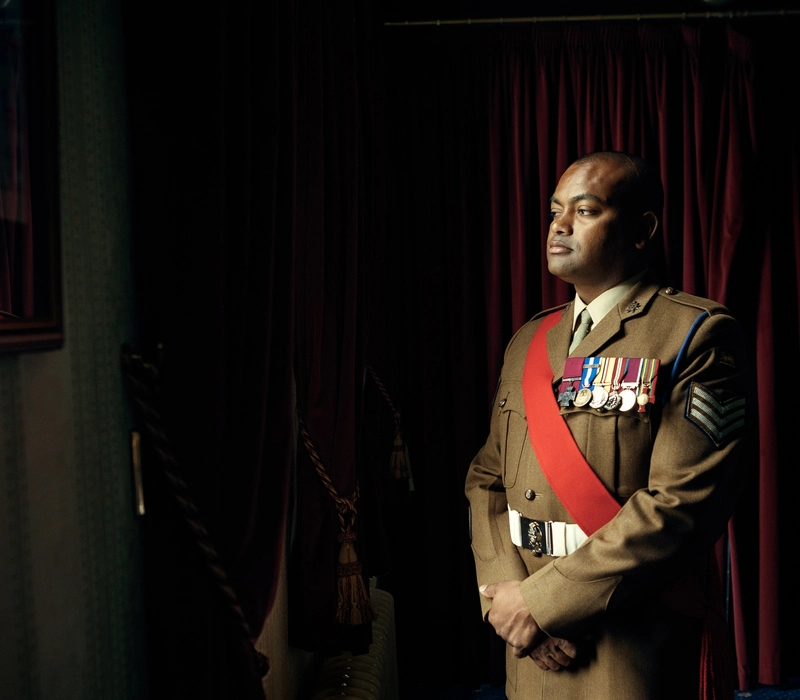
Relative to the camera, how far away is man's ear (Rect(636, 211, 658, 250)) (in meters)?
1.33

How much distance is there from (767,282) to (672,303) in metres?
1.09

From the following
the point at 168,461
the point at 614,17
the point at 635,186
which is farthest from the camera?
the point at 614,17

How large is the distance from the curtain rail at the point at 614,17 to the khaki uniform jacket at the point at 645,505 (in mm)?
1259

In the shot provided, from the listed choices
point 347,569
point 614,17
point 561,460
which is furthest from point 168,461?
point 614,17

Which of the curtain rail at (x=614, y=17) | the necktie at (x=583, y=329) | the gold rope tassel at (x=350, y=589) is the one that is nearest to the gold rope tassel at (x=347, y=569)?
the gold rope tassel at (x=350, y=589)

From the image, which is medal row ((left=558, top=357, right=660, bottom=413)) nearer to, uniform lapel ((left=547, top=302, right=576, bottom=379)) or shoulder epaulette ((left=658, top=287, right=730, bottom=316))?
uniform lapel ((left=547, top=302, right=576, bottom=379))

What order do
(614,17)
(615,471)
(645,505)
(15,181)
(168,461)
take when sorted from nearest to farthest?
(15,181) → (168,461) → (645,505) → (615,471) → (614,17)

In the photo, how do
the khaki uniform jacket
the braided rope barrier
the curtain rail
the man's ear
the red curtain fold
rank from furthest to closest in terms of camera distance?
the curtain rail → the man's ear → the khaki uniform jacket → the braided rope barrier → the red curtain fold

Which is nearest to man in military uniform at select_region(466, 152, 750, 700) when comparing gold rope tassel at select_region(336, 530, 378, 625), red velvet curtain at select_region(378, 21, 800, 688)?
gold rope tassel at select_region(336, 530, 378, 625)

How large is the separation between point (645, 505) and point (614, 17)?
1.75m

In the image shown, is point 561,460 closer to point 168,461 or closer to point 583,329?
point 583,329

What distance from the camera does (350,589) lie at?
1296mm

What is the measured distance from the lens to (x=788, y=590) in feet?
7.00

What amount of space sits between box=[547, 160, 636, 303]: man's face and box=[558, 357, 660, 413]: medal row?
19cm
